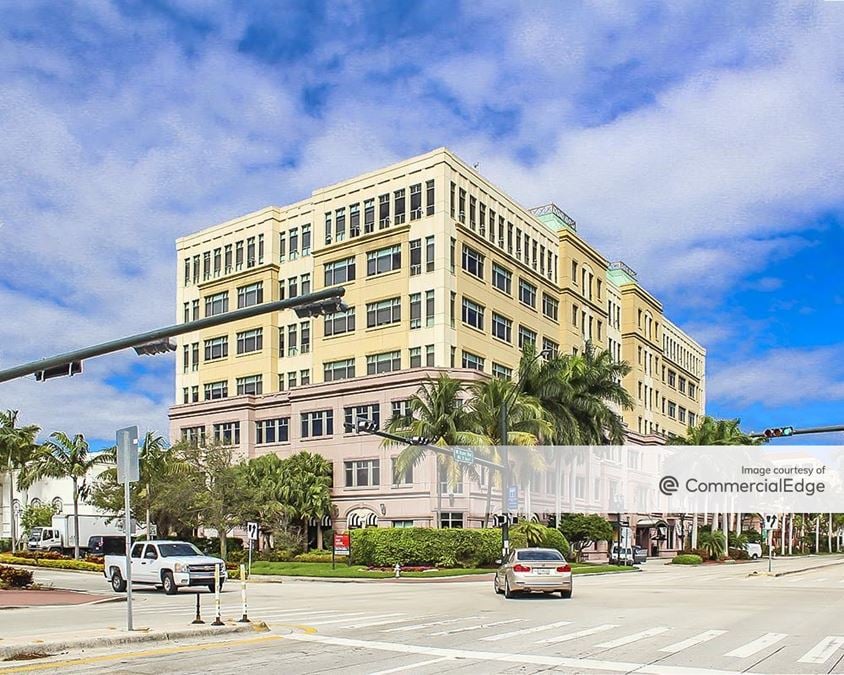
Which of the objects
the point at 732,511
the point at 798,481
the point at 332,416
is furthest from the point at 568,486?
the point at 798,481

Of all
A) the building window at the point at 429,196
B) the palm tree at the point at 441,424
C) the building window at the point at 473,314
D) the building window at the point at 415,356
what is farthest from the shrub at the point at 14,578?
the building window at the point at 429,196

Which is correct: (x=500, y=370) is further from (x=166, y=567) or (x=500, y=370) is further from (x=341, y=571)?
(x=166, y=567)

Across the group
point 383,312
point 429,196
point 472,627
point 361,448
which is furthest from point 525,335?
point 472,627

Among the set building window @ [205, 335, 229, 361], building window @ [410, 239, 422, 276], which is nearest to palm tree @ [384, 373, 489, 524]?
building window @ [410, 239, 422, 276]

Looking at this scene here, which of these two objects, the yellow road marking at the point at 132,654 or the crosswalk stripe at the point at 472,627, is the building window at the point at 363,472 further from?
the yellow road marking at the point at 132,654

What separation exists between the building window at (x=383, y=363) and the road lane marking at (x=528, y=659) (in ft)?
157

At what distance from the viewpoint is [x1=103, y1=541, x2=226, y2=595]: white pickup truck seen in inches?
1296

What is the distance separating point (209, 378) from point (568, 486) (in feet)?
91.4

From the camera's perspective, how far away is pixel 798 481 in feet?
503

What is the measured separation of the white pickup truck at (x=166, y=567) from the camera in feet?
108

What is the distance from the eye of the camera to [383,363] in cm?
6594

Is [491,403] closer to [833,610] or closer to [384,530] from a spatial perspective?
[384,530]

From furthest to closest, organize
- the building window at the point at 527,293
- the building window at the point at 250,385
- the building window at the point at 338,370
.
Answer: the building window at the point at 250,385, the building window at the point at 527,293, the building window at the point at 338,370

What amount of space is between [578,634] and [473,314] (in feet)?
157
